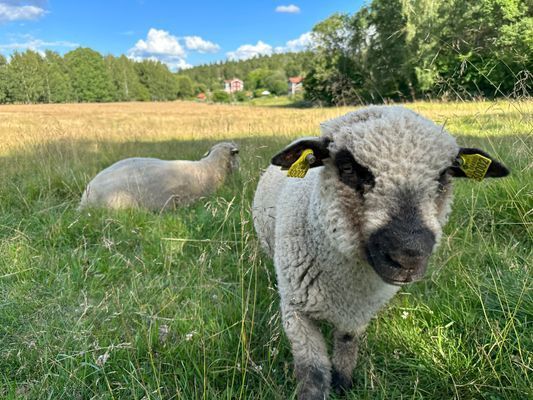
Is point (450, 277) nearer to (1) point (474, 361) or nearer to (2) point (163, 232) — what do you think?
(1) point (474, 361)

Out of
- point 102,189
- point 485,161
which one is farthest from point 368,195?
point 102,189

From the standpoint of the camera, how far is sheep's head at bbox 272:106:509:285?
176 cm

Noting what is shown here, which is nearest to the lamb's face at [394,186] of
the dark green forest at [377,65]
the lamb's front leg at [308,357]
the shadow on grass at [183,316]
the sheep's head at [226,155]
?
the lamb's front leg at [308,357]

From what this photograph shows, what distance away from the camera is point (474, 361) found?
234cm

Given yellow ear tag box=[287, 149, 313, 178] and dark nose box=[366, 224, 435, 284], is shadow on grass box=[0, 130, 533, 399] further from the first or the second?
dark nose box=[366, 224, 435, 284]

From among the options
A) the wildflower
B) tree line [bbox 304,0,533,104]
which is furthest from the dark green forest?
the wildflower

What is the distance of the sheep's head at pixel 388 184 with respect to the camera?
1.76 metres

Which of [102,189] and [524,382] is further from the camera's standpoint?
[102,189]

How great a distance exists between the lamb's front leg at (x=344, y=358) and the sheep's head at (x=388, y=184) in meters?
0.84

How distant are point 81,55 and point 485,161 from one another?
4545 inches

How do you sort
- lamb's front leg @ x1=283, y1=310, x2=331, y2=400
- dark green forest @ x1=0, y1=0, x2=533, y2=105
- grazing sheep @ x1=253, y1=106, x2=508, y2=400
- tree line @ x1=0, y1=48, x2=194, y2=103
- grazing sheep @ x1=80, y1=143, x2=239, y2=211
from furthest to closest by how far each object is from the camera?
tree line @ x1=0, y1=48, x2=194, y2=103, grazing sheep @ x1=80, y1=143, x2=239, y2=211, dark green forest @ x1=0, y1=0, x2=533, y2=105, lamb's front leg @ x1=283, y1=310, x2=331, y2=400, grazing sheep @ x1=253, y1=106, x2=508, y2=400

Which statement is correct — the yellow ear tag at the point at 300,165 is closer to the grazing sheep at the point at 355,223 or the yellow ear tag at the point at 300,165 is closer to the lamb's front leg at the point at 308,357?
the grazing sheep at the point at 355,223

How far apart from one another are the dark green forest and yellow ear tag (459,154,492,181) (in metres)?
1.75

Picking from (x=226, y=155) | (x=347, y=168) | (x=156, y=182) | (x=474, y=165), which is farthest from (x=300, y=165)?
(x=226, y=155)
